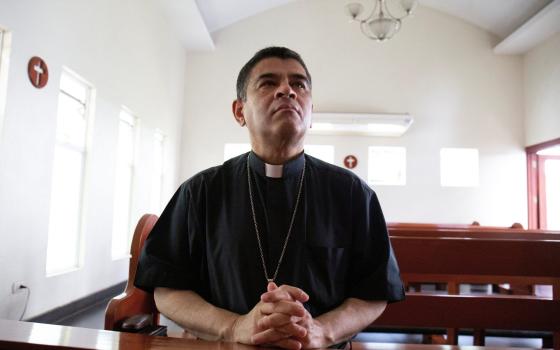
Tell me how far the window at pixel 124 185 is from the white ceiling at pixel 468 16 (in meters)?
2.16

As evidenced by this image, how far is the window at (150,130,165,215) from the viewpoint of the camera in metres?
6.76

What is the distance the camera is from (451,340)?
2.12m

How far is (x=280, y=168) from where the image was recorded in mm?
1390

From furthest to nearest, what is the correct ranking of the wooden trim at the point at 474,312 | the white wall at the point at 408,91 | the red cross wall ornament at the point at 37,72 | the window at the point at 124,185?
1. the white wall at the point at 408,91
2. the window at the point at 124,185
3. the red cross wall ornament at the point at 37,72
4. the wooden trim at the point at 474,312

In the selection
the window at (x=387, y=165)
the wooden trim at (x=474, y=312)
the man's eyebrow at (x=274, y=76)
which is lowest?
the wooden trim at (x=474, y=312)

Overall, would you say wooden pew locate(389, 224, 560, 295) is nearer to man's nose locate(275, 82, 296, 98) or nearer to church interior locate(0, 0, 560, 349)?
→ church interior locate(0, 0, 560, 349)

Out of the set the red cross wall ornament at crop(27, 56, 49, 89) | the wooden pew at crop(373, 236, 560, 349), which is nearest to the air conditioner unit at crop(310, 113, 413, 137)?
the red cross wall ornament at crop(27, 56, 49, 89)

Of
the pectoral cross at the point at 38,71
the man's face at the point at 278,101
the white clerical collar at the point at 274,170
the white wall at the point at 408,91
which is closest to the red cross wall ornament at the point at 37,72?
the pectoral cross at the point at 38,71

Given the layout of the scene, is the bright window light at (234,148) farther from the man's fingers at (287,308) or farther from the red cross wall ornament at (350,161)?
the man's fingers at (287,308)

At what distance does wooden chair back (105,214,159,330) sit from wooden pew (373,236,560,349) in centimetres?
102

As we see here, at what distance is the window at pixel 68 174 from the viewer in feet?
12.6

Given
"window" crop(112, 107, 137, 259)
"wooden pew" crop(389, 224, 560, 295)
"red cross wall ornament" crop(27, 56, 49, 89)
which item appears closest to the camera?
"wooden pew" crop(389, 224, 560, 295)

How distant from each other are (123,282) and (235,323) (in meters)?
4.73

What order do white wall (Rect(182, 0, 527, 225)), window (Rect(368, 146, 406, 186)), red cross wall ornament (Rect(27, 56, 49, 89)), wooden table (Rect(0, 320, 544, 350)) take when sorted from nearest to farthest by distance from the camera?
wooden table (Rect(0, 320, 544, 350)) → red cross wall ornament (Rect(27, 56, 49, 89)) → white wall (Rect(182, 0, 527, 225)) → window (Rect(368, 146, 406, 186))
